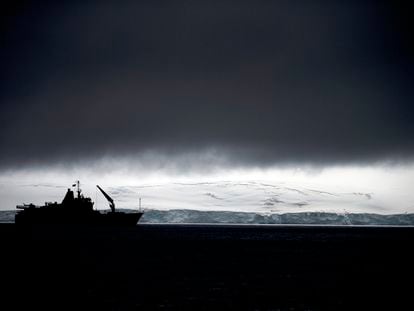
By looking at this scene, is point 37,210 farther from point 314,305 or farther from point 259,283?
point 314,305

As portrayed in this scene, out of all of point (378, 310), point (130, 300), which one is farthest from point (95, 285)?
point (378, 310)

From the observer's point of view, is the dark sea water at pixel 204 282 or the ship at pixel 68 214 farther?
the ship at pixel 68 214

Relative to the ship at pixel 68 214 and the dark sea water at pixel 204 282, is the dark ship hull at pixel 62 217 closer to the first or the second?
the ship at pixel 68 214

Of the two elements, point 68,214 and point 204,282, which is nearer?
point 204,282

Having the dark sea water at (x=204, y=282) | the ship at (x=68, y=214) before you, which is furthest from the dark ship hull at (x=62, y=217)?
the dark sea water at (x=204, y=282)

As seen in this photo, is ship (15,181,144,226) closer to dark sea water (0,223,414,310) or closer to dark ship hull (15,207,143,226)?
dark ship hull (15,207,143,226)

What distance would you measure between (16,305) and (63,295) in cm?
484

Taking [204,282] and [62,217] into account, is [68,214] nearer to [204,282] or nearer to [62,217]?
[62,217]

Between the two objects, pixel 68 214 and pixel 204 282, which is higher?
pixel 68 214

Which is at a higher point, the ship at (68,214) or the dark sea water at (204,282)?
the ship at (68,214)

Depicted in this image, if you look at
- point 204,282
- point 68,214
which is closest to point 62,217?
point 68,214

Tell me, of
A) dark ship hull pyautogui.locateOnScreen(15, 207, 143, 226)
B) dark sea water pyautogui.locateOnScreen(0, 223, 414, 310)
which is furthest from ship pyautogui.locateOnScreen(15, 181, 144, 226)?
dark sea water pyautogui.locateOnScreen(0, 223, 414, 310)

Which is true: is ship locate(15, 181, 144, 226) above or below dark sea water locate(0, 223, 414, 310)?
above

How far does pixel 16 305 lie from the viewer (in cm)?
3406
